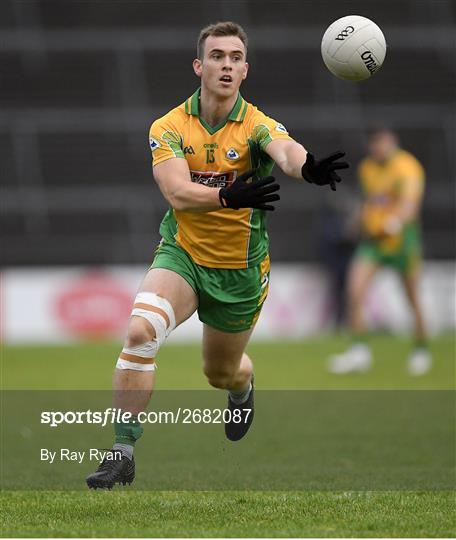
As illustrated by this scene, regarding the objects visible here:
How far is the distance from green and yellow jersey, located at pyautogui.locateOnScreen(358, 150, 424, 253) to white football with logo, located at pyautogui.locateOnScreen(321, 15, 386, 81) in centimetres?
692

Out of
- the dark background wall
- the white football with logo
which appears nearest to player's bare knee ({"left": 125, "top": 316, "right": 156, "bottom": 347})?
the white football with logo

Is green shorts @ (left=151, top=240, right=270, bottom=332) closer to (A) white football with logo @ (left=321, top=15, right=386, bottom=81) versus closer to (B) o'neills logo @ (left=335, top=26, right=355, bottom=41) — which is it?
(A) white football with logo @ (left=321, top=15, right=386, bottom=81)

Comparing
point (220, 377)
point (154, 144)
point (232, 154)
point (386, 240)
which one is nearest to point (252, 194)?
point (232, 154)

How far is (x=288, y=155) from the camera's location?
627cm

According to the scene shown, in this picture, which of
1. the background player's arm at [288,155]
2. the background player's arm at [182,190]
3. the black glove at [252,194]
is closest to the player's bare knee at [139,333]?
the background player's arm at [182,190]

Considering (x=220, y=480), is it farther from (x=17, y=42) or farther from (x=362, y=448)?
(x=17, y=42)

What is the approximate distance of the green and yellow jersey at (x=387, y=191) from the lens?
44.9 feet

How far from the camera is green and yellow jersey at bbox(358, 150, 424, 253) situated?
1369cm

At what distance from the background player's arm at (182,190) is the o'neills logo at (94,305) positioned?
1189cm

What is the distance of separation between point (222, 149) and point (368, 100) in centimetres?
1728

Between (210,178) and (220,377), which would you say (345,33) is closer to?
(210,178)

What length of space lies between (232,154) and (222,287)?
84 centimetres

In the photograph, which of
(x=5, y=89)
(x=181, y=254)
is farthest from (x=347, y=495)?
(x=5, y=89)
